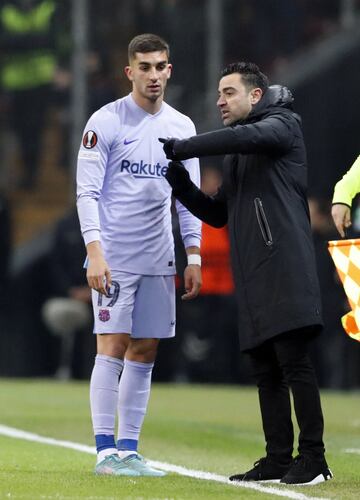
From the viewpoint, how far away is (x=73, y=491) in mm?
7199

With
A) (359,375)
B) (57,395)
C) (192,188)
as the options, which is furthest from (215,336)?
(192,188)

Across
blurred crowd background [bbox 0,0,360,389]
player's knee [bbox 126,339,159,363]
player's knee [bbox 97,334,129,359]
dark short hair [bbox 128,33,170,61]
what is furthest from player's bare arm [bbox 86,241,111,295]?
blurred crowd background [bbox 0,0,360,389]

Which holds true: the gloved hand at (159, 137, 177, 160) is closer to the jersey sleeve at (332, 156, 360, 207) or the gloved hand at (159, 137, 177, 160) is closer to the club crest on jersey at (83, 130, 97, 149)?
the club crest on jersey at (83, 130, 97, 149)

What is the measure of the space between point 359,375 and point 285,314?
10323mm

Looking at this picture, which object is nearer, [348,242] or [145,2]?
[348,242]

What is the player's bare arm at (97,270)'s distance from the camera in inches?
310

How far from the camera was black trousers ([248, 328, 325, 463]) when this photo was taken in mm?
7723

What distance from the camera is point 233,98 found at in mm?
7934

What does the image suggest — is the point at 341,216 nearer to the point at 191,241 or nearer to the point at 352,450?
the point at 191,241

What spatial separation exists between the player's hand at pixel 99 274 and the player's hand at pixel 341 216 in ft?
3.51

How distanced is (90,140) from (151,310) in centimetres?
84

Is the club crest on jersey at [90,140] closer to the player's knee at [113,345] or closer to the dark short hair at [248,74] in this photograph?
the dark short hair at [248,74]

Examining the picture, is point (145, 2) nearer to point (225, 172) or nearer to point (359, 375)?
point (359, 375)

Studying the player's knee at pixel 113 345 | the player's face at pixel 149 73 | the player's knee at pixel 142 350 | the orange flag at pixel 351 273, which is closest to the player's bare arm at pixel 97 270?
the player's knee at pixel 113 345
